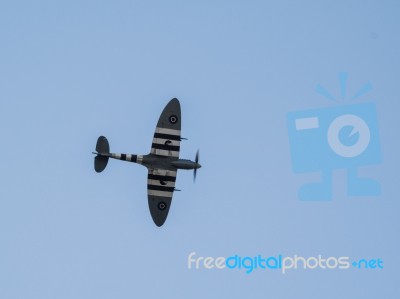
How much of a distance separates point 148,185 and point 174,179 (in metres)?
2.19

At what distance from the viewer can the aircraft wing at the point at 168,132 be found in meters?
79.6

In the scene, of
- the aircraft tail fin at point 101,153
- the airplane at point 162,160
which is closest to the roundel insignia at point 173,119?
the airplane at point 162,160

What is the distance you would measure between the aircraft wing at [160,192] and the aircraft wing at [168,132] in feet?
5.38

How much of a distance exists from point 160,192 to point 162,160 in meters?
3.25

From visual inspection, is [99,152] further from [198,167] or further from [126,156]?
[198,167]

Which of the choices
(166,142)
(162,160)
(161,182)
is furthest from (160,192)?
(166,142)

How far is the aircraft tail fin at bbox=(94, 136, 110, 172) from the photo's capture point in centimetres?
7806

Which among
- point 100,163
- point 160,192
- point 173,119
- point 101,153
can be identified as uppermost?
point 173,119

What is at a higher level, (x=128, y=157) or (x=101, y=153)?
(x=101, y=153)

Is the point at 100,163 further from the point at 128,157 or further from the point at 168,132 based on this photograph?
the point at 168,132

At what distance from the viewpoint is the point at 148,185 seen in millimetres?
81000

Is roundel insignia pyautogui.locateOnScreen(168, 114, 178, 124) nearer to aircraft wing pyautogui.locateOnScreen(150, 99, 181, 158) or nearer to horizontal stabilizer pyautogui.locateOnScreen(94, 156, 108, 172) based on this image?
aircraft wing pyautogui.locateOnScreen(150, 99, 181, 158)

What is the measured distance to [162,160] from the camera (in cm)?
7931

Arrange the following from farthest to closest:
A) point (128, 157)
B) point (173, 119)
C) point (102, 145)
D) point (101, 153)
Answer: point (173, 119) → point (128, 157) → point (102, 145) → point (101, 153)
